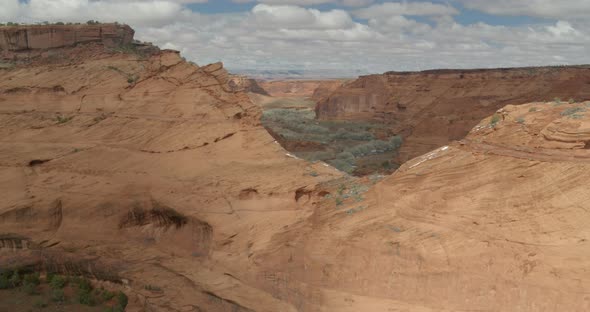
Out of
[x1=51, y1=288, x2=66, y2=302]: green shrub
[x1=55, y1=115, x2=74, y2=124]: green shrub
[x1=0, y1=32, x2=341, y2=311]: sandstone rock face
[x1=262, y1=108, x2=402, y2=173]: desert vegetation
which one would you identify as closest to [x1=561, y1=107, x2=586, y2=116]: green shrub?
[x1=0, y1=32, x2=341, y2=311]: sandstone rock face

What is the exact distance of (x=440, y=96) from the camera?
4291 cm

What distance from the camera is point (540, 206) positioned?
7.25m

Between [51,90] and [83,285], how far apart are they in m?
6.63

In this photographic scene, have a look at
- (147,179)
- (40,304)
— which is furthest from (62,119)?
(40,304)

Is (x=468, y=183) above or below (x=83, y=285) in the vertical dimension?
above

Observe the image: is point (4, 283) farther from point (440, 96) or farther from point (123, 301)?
point (440, 96)

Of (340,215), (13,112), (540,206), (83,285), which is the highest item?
(13,112)

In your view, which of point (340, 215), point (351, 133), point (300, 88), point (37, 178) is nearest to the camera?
point (340, 215)

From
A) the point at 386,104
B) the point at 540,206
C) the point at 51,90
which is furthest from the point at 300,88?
the point at 540,206

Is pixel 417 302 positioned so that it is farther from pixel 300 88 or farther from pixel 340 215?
pixel 300 88

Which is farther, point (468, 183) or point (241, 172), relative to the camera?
point (241, 172)

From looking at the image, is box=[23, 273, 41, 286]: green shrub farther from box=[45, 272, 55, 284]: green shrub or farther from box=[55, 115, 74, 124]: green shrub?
box=[55, 115, 74, 124]: green shrub

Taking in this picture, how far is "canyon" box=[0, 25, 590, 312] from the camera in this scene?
731cm

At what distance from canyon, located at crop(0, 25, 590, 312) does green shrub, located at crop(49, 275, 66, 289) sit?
1.34 feet
